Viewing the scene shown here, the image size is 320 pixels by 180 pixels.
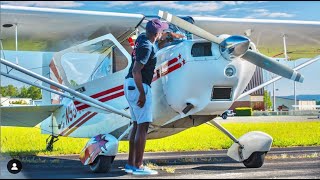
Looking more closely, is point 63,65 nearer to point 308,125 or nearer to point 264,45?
point 264,45

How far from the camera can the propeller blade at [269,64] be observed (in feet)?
21.8

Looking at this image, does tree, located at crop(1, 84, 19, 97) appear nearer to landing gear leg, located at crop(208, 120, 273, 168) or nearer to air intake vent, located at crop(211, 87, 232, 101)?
air intake vent, located at crop(211, 87, 232, 101)

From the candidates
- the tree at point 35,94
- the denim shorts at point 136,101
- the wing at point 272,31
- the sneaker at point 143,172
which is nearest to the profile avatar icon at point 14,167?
the sneaker at point 143,172

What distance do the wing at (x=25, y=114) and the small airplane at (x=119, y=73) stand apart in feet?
0.07

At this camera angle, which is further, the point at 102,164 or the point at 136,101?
the point at 102,164

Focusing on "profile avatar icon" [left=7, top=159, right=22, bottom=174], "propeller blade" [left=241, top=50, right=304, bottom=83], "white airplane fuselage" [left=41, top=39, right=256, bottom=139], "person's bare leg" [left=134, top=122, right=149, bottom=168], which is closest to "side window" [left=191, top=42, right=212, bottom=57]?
"white airplane fuselage" [left=41, top=39, right=256, bottom=139]

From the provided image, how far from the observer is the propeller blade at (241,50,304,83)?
663cm

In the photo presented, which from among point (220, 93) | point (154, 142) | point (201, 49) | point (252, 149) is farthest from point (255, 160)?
point (154, 142)

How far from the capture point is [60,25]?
29.7 ft

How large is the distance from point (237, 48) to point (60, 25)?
381 cm

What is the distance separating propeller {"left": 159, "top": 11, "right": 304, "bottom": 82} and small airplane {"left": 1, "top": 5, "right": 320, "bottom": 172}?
0.01 metres

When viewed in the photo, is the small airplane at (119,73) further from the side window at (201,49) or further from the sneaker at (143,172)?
the sneaker at (143,172)

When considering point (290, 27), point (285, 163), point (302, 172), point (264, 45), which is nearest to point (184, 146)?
point (264, 45)

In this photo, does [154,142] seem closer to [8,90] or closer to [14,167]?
[8,90]
